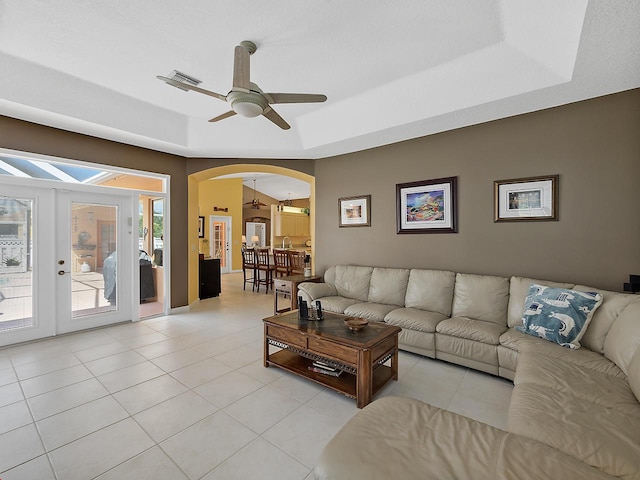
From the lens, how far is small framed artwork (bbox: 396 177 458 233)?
12.9 feet

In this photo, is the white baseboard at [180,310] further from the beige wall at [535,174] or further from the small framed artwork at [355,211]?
the beige wall at [535,174]

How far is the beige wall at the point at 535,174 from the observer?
9.48 feet

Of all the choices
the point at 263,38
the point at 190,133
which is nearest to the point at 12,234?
the point at 190,133

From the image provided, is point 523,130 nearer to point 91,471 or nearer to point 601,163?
point 601,163

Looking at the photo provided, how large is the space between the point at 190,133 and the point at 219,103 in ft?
3.13

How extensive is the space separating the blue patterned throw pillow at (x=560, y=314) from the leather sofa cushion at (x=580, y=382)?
0.34 metres

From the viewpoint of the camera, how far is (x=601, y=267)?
299cm

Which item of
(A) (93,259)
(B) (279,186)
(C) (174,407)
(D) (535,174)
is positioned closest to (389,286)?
(D) (535,174)

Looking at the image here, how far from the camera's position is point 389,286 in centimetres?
409

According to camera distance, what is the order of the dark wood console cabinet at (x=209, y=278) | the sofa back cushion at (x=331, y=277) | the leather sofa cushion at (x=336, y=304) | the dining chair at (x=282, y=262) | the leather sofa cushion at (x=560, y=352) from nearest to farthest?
Result: the leather sofa cushion at (x=560, y=352), the leather sofa cushion at (x=336, y=304), the sofa back cushion at (x=331, y=277), the dark wood console cabinet at (x=209, y=278), the dining chair at (x=282, y=262)

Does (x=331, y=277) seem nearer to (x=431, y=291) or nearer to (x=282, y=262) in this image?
(x=431, y=291)

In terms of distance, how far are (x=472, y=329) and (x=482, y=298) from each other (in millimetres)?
507

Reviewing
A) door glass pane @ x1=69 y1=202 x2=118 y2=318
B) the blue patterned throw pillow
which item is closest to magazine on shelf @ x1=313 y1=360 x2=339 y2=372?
the blue patterned throw pillow

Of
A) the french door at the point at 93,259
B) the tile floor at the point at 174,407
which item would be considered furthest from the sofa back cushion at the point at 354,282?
the french door at the point at 93,259
